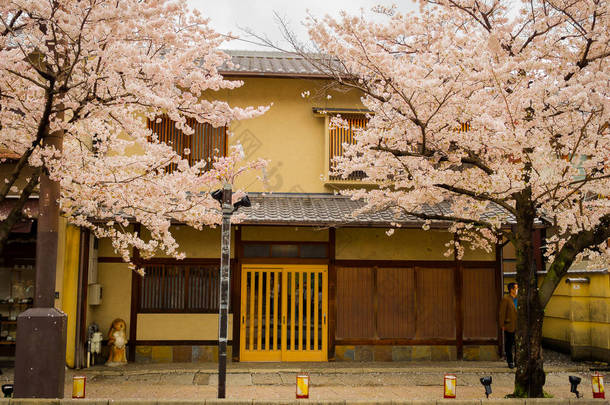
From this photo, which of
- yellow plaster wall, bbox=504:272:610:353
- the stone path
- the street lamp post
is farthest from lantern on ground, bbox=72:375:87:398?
yellow plaster wall, bbox=504:272:610:353

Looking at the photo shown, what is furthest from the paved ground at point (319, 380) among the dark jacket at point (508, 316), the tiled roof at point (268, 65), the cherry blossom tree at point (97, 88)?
the tiled roof at point (268, 65)

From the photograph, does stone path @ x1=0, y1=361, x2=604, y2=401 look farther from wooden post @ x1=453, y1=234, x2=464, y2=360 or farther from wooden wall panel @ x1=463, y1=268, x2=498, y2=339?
wooden wall panel @ x1=463, y1=268, x2=498, y2=339

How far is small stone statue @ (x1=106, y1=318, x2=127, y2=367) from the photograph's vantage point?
12938 mm

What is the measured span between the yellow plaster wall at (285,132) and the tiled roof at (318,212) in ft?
1.28

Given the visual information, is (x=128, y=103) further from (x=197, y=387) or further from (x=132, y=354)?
(x=132, y=354)

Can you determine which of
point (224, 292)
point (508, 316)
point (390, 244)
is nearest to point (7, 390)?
point (224, 292)

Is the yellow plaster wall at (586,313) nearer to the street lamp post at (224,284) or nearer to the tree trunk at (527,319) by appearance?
the tree trunk at (527,319)

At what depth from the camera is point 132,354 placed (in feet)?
43.7

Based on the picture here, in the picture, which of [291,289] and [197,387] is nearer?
[197,387]

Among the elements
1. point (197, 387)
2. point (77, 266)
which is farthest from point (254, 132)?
point (197, 387)

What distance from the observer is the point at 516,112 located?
373 inches

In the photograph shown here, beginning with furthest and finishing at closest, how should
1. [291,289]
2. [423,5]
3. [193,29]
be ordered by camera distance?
[291,289] < [423,5] < [193,29]

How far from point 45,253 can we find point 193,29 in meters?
4.56

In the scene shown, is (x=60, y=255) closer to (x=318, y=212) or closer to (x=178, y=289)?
(x=178, y=289)
